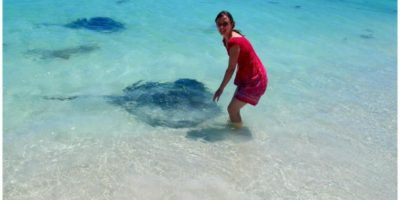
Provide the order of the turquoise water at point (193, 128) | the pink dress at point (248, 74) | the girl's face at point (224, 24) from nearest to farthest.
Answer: the turquoise water at point (193, 128) → the girl's face at point (224, 24) → the pink dress at point (248, 74)

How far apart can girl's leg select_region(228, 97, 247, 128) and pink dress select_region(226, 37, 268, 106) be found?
11 cm

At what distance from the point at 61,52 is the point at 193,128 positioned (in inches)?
178

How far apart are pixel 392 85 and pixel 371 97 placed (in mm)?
1088

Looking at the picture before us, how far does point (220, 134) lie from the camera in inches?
227

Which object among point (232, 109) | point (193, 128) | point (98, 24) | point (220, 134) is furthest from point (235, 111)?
point (98, 24)

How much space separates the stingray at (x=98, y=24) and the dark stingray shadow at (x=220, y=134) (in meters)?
6.27

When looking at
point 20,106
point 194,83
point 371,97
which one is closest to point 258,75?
point 194,83

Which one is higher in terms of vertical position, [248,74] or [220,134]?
[248,74]

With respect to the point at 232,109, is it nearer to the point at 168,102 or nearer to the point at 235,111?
the point at 235,111

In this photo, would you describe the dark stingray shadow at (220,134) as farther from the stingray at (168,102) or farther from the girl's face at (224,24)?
the girl's face at (224,24)

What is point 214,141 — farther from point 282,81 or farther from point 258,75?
A: point 282,81

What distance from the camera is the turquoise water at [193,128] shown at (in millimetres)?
4738

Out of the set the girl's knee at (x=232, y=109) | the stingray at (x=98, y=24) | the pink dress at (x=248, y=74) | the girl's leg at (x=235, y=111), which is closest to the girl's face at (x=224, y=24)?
the pink dress at (x=248, y=74)

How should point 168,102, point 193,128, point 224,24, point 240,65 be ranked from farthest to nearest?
point 168,102
point 193,128
point 240,65
point 224,24
